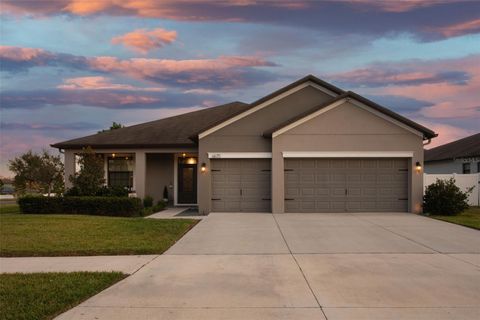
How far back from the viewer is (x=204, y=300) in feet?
21.8

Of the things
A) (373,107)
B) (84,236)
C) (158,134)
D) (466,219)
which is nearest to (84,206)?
(158,134)

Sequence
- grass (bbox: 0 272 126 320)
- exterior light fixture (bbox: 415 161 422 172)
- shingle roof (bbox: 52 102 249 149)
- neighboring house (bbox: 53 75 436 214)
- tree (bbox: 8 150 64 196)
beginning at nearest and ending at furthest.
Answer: grass (bbox: 0 272 126 320), exterior light fixture (bbox: 415 161 422 172), neighboring house (bbox: 53 75 436 214), shingle roof (bbox: 52 102 249 149), tree (bbox: 8 150 64 196)

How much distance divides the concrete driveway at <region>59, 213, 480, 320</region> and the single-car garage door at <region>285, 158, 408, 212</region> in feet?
16.6

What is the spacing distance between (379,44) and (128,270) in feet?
43.6

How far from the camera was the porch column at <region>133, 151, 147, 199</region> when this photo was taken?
22250mm

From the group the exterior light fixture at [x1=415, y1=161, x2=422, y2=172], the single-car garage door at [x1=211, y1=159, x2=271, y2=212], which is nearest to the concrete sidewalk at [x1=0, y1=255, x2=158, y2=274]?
the single-car garage door at [x1=211, y1=159, x2=271, y2=212]

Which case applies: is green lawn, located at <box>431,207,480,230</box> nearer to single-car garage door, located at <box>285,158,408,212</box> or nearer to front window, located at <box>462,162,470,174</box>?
single-car garage door, located at <box>285,158,408,212</box>

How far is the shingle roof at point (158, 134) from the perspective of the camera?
2220cm

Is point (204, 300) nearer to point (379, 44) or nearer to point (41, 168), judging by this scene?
point (379, 44)

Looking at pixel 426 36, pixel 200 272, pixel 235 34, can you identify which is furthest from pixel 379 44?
pixel 200 272

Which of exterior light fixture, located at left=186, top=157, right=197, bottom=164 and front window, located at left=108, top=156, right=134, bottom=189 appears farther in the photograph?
front window, located at left=108, top=156, right=134, bottom=189

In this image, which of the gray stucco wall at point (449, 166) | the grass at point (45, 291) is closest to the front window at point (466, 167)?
the gray stucco wall at point (449, 166)

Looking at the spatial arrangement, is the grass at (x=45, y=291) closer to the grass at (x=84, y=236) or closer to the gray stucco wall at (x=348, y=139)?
the grass at (x=84, y=236)

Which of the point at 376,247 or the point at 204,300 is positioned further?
the point at 376,247
